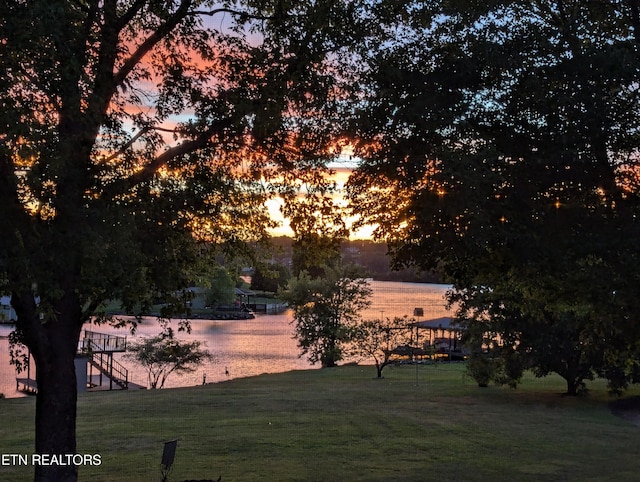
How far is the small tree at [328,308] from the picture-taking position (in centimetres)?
4150

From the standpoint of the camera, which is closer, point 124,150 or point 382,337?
point 124,150

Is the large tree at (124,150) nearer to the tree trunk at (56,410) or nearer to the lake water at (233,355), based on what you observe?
the tree trunk at (56,410)

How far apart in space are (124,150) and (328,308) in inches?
1353

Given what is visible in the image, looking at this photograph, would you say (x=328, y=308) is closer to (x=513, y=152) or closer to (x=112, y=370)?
(x=112, y=370)

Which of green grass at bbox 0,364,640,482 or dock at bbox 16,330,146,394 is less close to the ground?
green grass at bbox 0,364,640,482

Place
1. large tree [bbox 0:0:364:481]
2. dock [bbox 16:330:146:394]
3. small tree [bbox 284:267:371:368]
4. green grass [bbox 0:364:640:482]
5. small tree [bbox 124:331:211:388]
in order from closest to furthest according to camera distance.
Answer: large tree [bbox 0:0:364:481], green grass [bbox 0:364:640:482], dock [bbox 16:330:146:394], small tree [bbox 124:331:211:388], small tree [bbox 284:267:371:368]

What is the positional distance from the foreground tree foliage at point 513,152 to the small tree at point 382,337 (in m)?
28.2

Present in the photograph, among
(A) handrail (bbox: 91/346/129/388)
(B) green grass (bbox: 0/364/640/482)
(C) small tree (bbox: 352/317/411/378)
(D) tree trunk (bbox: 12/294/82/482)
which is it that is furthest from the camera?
(C) small tree (bbox: 352/317/411/378)

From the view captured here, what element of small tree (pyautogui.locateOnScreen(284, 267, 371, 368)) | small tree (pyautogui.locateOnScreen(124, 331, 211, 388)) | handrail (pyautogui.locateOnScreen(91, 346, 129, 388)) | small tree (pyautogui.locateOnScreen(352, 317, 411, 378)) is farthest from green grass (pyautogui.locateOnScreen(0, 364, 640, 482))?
small tree (pyautogui.locateOnScreen(284, 267, 371, 368))

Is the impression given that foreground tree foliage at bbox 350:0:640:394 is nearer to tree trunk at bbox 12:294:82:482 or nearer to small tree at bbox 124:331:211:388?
tree trunk at bbox 12:294:82:482

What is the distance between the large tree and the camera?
611 centimetres

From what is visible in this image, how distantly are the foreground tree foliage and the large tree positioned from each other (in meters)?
1.07

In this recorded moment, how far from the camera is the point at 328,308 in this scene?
136ft

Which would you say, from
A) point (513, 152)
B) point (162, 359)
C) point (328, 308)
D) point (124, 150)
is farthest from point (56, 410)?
point (328, 308)
